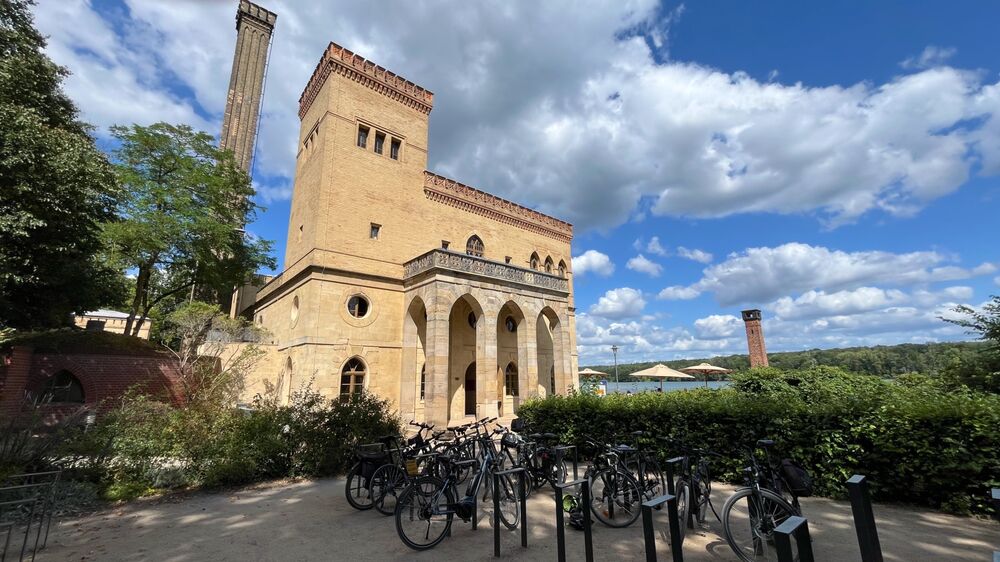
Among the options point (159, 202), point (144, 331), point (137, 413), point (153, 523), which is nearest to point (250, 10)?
point (144, 331)

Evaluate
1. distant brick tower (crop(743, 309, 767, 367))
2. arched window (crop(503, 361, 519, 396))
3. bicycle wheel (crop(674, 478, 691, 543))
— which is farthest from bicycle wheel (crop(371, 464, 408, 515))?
distant brick tower (crop(743, 309, 767, 367))

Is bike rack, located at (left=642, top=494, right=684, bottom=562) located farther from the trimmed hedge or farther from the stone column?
the stone column

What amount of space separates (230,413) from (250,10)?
2329 inches

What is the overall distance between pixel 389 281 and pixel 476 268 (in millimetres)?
3983

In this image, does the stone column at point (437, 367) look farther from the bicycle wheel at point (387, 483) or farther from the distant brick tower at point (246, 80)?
the distant brick tower at point (246, 80)

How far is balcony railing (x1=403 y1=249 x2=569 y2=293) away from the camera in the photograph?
16734 millimetres

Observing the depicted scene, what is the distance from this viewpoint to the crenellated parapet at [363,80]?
735 inches

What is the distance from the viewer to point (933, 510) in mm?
5660

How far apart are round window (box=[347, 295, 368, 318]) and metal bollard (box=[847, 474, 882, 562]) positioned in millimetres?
16880

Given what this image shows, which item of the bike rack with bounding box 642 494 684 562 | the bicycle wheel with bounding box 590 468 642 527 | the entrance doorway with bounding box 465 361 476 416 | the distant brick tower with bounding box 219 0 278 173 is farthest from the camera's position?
the distant brick tower with bounding box 219 0 278 173

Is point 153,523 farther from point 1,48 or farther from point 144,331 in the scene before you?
point 144,331

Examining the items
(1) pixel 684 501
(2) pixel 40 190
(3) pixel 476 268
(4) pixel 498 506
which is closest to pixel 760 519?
(1) pixel 684 501

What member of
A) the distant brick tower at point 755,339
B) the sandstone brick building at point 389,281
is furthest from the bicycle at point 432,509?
the distant brick tower at point 755,339

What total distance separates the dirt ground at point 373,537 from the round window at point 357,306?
1073cm
